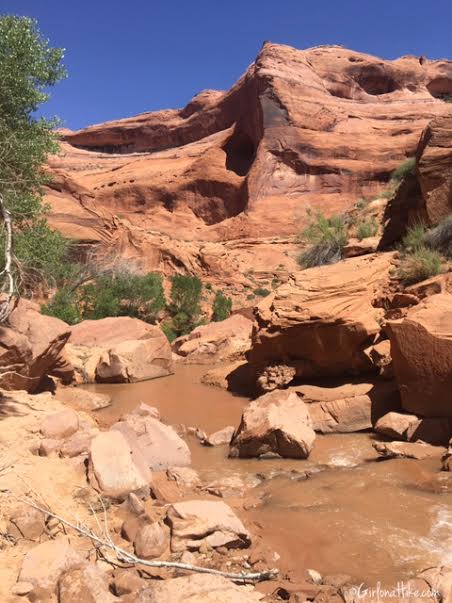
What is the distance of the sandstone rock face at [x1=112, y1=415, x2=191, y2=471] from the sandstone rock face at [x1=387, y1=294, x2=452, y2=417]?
9.92 feet

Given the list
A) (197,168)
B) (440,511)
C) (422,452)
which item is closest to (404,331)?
(422,452)

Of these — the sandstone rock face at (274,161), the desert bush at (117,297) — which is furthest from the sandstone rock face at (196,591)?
the sandstone rock face at (274,161)

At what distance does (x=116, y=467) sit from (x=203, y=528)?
1268mm

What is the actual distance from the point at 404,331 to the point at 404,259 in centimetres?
328

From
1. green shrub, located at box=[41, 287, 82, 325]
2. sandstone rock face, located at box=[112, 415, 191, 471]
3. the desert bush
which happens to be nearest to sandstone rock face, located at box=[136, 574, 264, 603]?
sandstone rock face, located at box=[112, 415, 191, 471]

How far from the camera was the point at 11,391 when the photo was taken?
24.9ft

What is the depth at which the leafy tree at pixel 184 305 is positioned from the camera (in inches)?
744

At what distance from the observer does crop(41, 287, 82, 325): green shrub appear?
1527cm

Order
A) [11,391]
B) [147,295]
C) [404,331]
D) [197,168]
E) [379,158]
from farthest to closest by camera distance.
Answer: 1. [197,168]
2. [379,158]
3. [147,295]
4. [11,391]
5. [404,331]

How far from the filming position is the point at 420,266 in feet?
27.8

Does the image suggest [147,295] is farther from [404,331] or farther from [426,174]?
[404,331]

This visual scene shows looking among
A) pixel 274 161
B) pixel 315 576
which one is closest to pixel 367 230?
pixel 315 576

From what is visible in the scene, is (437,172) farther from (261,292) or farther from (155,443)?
(261,292)

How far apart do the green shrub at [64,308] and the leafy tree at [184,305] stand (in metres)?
3.76
